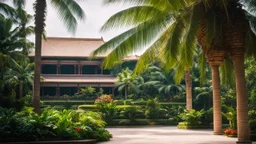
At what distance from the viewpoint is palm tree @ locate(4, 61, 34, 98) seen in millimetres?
33594

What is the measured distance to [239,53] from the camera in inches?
513

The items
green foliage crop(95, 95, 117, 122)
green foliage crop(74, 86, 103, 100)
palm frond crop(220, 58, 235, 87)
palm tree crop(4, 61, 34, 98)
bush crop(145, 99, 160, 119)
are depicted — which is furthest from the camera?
green foliage crop(74, 86, 103, 100)

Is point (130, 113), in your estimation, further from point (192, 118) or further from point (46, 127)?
point (46, 127)

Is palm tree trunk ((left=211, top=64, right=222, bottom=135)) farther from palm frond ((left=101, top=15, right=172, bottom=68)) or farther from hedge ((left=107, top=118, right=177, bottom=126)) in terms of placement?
hedge ((left=107, top=118, right=177, bottom=126))

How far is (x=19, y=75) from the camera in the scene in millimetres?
36062

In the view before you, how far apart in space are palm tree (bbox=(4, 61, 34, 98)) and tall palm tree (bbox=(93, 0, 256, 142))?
21.1 m

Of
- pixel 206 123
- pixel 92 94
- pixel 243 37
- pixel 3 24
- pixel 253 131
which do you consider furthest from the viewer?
pixel 92 94

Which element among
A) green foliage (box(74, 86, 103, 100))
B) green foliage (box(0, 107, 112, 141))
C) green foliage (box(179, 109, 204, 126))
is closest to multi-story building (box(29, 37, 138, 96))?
green foliage (box(74, 86, 103, 100))

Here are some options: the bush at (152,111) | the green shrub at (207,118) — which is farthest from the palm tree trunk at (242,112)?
the bush at (152,111)

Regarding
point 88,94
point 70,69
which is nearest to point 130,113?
point 88,94

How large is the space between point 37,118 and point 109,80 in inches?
1212

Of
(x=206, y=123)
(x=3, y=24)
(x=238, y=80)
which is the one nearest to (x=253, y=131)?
(x=238, y=80)

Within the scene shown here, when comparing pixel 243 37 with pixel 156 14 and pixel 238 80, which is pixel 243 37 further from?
pixel 156 14

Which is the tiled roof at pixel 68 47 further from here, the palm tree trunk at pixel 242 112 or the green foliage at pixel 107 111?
the palm tree trunk at pixel 242 112
